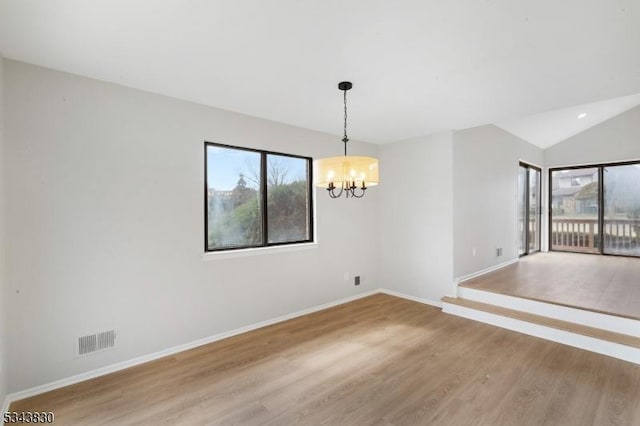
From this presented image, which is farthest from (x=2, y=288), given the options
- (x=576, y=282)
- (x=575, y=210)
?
(x=575, y=210)

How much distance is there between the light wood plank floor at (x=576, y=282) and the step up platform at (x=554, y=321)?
9 centimetres

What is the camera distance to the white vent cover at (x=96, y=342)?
2.57m

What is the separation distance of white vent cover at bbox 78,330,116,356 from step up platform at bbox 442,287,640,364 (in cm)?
395

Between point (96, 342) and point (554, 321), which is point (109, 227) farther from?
point (554, 321)

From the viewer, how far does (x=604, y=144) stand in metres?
6.52

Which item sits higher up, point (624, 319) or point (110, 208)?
point (110, 208)

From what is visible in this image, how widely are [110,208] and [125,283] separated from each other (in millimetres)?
701

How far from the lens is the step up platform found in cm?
298

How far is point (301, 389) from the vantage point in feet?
8.07

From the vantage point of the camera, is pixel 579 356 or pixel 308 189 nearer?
pixel 579 356

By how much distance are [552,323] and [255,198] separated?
3.78 meters

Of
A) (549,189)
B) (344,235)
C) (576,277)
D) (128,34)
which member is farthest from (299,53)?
(549,189)

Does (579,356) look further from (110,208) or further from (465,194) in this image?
(110,208)

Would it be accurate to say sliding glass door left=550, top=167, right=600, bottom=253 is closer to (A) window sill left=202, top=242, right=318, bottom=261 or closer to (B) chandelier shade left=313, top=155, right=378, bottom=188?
(A) window sill left=202, top=242, right=318, bottom=261
